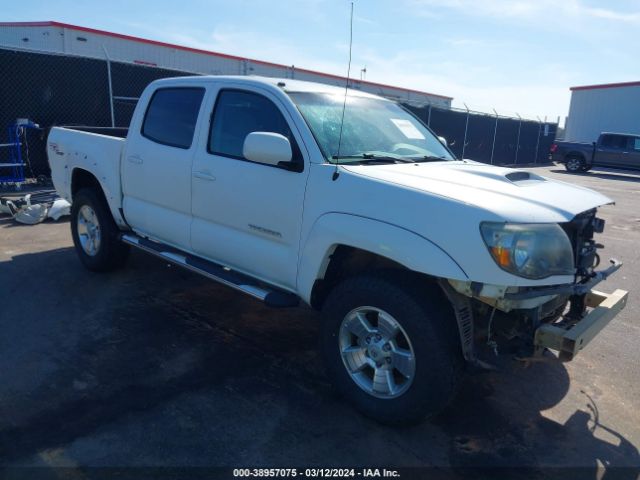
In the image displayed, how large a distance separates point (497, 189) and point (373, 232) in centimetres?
79

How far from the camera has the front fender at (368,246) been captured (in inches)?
107

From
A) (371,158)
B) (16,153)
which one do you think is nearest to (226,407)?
(371,158)

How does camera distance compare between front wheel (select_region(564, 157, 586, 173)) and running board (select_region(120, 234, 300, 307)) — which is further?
front wheel (select_region(564, 157, 586, 173))

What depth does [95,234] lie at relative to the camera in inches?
219

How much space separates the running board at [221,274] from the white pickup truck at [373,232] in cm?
2

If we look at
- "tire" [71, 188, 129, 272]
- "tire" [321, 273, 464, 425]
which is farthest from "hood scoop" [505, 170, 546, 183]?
"tire" [71, 188, 129, 272]

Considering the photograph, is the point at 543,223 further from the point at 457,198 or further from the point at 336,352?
the point at 336,352

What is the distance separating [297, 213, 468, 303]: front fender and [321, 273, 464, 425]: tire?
20cm

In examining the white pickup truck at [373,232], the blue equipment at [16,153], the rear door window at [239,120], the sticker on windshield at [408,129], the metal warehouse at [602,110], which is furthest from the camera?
the metal warehouse at [602,110]

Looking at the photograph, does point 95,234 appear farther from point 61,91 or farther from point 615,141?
point 615,141

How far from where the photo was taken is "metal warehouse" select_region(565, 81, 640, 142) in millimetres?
31422

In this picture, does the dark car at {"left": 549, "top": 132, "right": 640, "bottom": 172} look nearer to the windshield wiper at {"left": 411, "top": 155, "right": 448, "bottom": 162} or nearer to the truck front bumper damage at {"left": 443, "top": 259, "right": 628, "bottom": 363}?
the windshield wiper at {"left": 411, "top": 155, "right": 448, "bottom": 162}

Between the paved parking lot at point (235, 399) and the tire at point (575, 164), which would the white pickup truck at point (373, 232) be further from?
the tire at point (575, 164)

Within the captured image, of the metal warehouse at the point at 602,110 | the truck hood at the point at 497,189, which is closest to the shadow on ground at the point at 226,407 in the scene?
the truck hood at the point at 497,189
